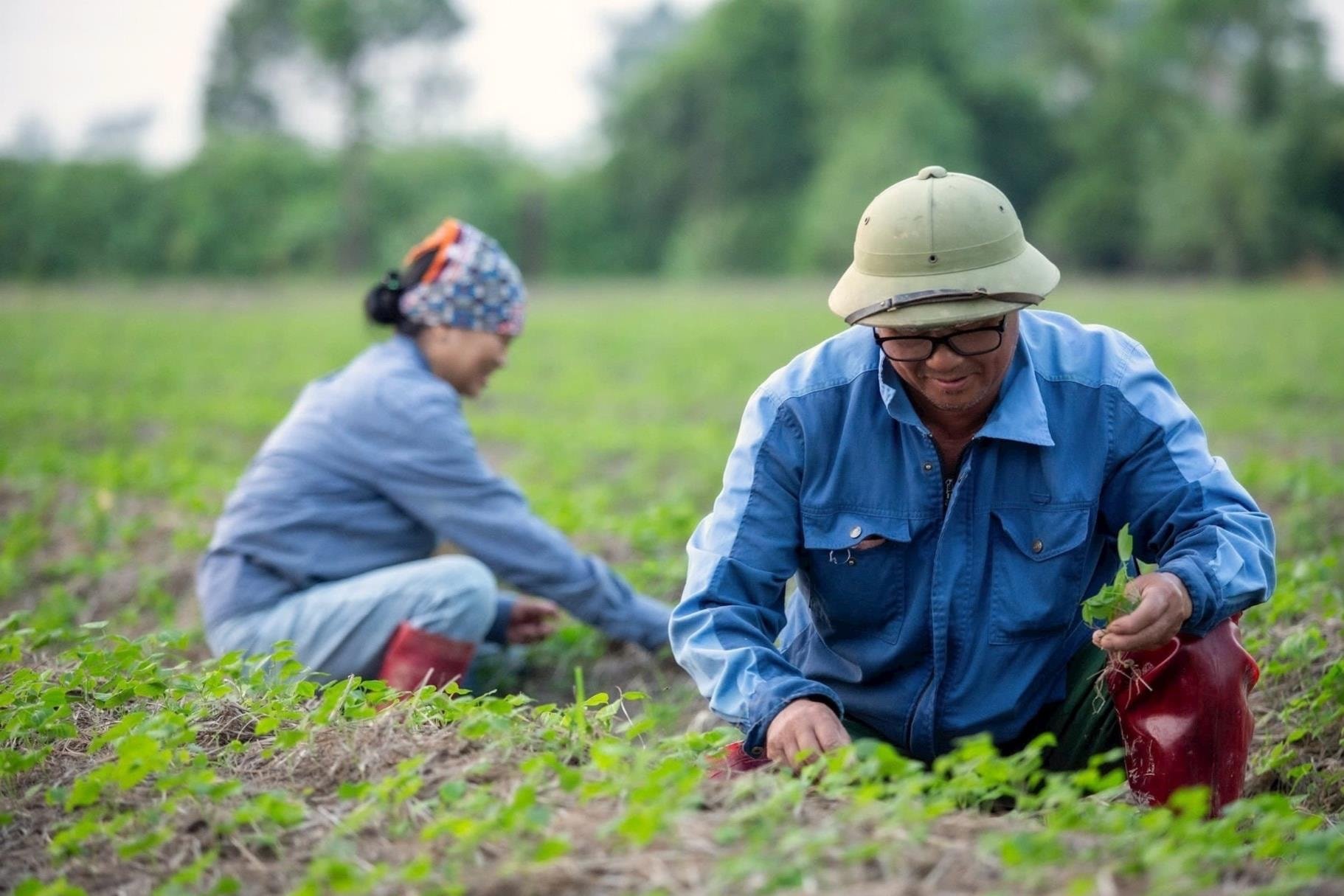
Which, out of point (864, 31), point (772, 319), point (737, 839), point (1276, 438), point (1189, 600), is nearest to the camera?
point (737, 839)

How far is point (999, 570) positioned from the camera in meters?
3.23

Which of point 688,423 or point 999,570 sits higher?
point 999,570

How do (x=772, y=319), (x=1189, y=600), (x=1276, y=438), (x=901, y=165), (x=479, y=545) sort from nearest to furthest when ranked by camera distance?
1. (x=1189, y=600)
2. (x=479, y=545)
3. (x=1276, y=438)
4. (x=772, y=319)
5. (x=901, y=165)

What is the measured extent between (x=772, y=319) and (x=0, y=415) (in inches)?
452

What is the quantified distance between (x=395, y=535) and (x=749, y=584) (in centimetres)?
191

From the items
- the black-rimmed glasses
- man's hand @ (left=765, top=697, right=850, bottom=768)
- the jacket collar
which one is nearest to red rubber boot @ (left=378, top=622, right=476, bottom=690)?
man's hand @ (left=765, top=697, right=850, bottom=768)

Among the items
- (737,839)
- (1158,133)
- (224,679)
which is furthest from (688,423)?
(1158,133)

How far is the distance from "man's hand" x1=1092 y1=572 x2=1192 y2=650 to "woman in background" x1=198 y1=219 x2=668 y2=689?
1.99 meters

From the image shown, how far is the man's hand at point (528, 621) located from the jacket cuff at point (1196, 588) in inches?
97.8

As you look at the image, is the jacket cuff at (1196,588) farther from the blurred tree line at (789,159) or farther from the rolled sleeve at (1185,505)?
the blurred tree line at (789,159)

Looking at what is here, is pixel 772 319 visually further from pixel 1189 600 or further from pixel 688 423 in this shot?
pixel 1189 600

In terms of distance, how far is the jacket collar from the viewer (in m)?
3.14

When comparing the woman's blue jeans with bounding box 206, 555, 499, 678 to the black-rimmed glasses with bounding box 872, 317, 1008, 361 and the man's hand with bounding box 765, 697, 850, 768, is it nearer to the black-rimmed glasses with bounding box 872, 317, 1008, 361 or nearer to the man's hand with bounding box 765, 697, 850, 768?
the man's hand with bounding box 765, 697, 850, 768

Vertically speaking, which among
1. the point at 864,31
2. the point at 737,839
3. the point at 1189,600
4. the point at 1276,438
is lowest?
the point at 1276,438
